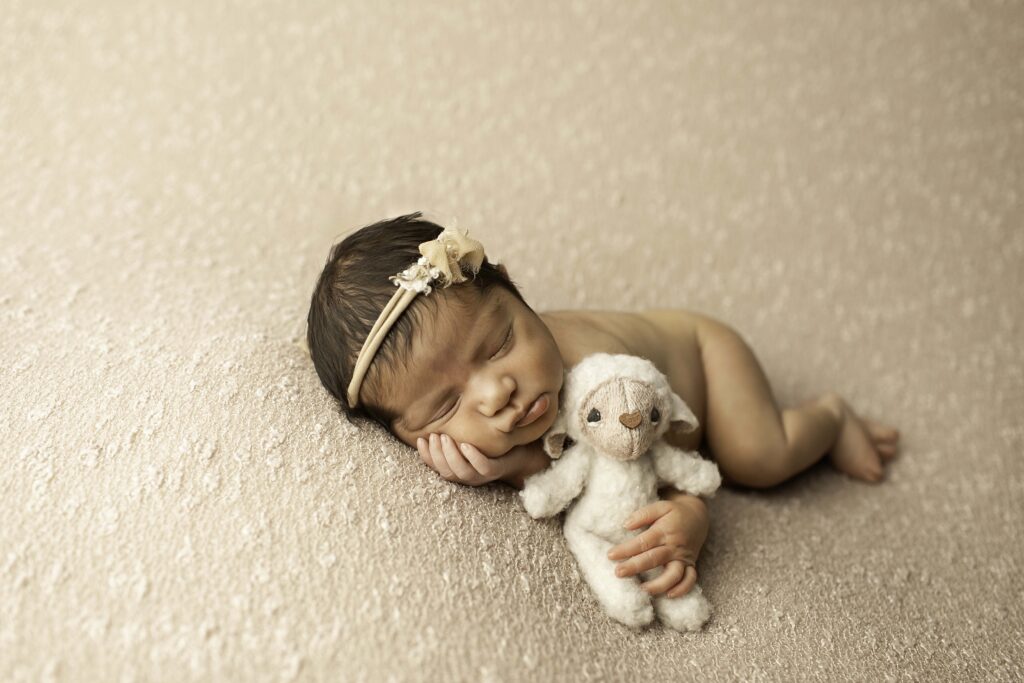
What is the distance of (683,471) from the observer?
113 cm

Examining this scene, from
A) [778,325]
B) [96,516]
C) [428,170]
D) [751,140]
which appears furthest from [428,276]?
[751,140]

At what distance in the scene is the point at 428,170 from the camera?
171 cm

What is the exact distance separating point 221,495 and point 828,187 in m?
1.35

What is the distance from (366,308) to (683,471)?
1.52 ft

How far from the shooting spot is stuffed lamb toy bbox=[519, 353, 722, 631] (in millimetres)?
1047

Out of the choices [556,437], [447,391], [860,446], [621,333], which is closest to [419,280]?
[447,391]

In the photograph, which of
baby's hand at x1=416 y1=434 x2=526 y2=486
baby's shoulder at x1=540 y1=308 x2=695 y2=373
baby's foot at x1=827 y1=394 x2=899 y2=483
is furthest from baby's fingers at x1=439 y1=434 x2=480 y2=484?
baby's foot at x1=827 y1=394 x2=899 y2=483

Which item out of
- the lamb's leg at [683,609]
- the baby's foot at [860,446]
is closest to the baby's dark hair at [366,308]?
the lamb's leg at [683,609]

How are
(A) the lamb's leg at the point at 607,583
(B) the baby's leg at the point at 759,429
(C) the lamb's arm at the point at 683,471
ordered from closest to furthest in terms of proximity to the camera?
1. (A) the lamb's leg at the point at 607,583
2. (C) the lamb's arm at the point at 683,471
3. (B) the baby's leg at the point at 759,429

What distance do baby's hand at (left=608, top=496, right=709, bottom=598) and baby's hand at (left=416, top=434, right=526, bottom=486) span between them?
0.18 meters

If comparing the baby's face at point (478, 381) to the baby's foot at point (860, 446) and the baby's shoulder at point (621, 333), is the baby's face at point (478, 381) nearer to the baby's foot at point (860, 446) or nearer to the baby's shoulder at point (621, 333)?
the baby's shoulder at point (621, 333)

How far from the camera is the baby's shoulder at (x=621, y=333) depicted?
48.4 inches

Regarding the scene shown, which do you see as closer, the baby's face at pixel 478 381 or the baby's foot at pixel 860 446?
the baby's face at pixel 478 381

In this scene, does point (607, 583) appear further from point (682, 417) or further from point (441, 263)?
point (441, 263)
